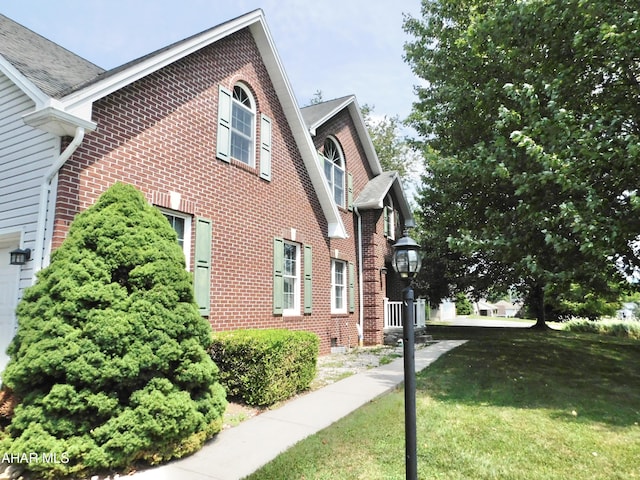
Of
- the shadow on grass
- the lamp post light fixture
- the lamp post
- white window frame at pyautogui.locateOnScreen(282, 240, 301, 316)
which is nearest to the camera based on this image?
the lamp post

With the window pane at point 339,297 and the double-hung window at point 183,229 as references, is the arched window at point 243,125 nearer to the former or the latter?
the double-hung window at point 183,229

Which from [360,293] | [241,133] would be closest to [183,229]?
[241,133]

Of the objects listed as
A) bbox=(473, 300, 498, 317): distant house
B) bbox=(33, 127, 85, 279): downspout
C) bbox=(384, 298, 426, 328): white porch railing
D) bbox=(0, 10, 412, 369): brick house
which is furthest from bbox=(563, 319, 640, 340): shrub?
bbox=(473, 300, 498, 317): distant house

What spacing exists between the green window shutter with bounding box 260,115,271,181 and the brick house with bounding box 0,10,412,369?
0.10 ft

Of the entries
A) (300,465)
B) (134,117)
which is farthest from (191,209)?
(300,465)

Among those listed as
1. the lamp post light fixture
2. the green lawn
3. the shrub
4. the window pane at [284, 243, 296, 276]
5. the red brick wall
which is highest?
the red brick wall

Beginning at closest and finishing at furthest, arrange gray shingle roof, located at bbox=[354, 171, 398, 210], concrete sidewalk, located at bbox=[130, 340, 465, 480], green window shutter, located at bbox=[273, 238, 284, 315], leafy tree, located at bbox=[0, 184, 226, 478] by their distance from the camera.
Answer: leafy tree, located at bbox=[0, 184, 226, 478] → concrete sidewalk, located at bbox=[130, 340, 465, 480] → green window shutter, located at bbox=[273, 238, 284, 315] → gray shingle roof, located at bbox=[354, 171, 398, 210]

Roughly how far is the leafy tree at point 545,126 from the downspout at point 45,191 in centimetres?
693

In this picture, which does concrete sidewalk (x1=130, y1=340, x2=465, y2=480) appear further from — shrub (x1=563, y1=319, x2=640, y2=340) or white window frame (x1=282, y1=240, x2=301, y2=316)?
shrub (x1=563, y1=319, x2=640, y2=340)

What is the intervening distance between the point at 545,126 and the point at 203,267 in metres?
6.67

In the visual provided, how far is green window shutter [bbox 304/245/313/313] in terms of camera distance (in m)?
10.3

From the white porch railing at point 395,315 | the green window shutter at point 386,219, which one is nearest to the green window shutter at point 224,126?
the green window shutter at point 386,219

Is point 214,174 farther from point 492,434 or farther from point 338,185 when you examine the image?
point 338,185

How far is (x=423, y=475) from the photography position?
13.2 ft
